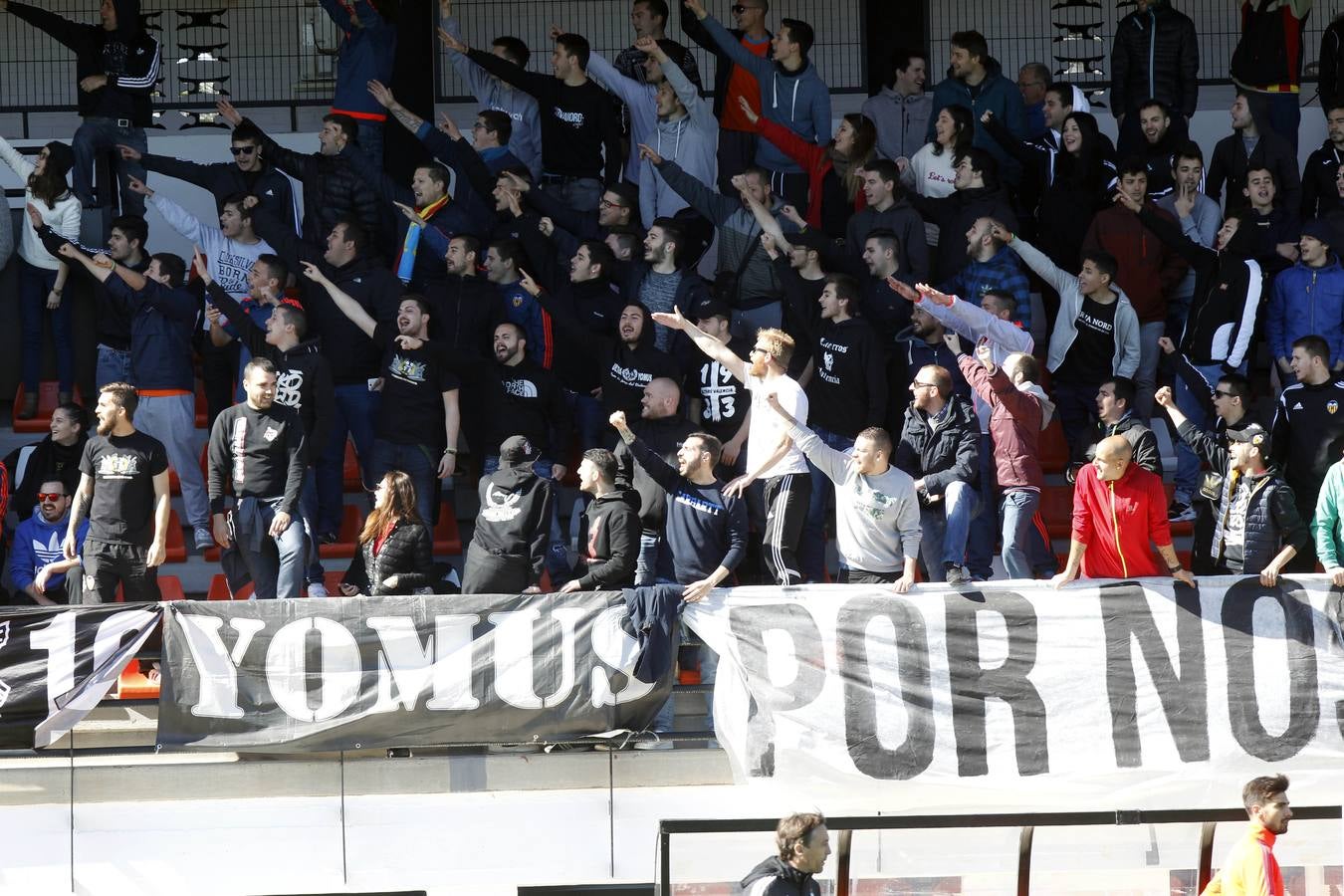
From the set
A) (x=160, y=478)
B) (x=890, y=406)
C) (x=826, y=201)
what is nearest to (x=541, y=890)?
(x=160, y=478)

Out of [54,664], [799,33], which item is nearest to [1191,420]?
[799,33]

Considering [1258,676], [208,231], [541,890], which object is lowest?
[541,890]

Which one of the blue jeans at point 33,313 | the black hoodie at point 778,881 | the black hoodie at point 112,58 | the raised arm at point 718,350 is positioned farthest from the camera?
the black hoodie at point 112,58

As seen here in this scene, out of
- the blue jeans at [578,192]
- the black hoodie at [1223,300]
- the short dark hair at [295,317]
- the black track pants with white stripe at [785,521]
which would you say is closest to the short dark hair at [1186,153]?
the black hoodie at [1223,300]

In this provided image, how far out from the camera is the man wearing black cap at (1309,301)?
12422 mm

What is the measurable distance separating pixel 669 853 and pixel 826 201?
6.51 m

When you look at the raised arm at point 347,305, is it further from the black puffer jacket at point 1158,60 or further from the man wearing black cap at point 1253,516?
the black puffer jacket at point 1158,60

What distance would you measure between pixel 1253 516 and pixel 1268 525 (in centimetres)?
9

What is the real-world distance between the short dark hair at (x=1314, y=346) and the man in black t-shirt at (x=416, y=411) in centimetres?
520

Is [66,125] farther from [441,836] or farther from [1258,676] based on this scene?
[1258,676]

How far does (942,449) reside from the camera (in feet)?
34.5

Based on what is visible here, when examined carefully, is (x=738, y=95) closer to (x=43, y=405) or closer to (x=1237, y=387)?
(x=1237, y=387)

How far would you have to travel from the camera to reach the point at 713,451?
10.1 m

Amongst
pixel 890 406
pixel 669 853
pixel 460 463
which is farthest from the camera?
pixel 460 463
